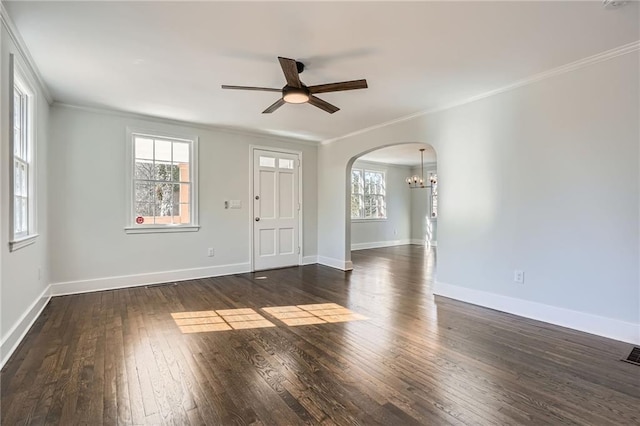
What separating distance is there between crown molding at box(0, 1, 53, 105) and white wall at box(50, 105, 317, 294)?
0.87m

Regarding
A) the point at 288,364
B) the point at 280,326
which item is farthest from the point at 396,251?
the point at 288,364

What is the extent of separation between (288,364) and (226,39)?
258 cm

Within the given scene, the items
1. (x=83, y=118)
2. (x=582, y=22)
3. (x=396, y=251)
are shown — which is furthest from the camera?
(x=396, y=251)

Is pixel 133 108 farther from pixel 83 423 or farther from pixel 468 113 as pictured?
pixel 468 113

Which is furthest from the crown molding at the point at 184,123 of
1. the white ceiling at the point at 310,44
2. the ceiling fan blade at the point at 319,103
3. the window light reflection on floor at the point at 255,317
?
the window light reflection on floor at the point at 255,317

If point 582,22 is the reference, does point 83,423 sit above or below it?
below

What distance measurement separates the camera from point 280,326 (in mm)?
3109

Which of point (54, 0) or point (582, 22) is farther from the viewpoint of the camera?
point (582, 22)

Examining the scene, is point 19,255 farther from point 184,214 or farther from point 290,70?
point 290,70

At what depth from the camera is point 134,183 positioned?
4.70 m

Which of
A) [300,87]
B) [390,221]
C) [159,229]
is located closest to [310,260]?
[159,229]

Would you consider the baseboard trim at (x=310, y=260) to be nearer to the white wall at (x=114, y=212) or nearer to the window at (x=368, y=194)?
the white wall at (x=114, y=212)

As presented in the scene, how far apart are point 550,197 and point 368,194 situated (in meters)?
6.12

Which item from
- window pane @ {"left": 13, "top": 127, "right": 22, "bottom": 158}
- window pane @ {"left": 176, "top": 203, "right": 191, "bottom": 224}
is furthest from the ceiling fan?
window pane @ {"left": 176, "top": 203, "right": 191, "bottom": 224}
